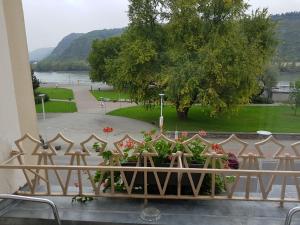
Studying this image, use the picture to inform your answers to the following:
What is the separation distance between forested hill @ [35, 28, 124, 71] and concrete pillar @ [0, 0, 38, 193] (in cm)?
53

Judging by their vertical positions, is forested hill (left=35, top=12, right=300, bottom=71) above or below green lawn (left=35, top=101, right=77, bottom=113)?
above

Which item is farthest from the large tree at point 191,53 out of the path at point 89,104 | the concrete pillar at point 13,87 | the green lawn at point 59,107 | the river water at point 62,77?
the concrete pillar at point 13,87

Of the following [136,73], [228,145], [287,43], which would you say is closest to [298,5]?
[287,43]

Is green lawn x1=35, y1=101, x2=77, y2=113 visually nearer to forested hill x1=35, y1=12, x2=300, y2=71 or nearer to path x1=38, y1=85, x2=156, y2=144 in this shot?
path x1=38, y1=85, x2=156, y2=144

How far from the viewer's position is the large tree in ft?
20.8

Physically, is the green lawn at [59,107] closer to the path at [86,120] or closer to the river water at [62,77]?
the path at [86,120]

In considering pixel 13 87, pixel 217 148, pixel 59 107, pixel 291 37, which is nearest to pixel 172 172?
pixel 217 148

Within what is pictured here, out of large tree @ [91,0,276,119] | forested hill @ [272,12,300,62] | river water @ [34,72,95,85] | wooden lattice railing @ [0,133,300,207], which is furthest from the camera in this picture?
large tree @ [91,0,276,119]

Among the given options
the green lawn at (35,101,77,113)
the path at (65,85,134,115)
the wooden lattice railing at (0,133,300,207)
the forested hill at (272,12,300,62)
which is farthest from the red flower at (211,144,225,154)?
the green lawn at (35,101,77,113)

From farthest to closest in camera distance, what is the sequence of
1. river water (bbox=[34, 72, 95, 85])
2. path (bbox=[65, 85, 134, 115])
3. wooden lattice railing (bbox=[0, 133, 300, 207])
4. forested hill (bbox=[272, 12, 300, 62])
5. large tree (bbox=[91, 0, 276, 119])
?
large tree (bbox=[91, 0, 276, 119]) → path (bbox=[65, 85, 134, 115]) → river water (bbox=[34, 72, 95, 85]) → forested hill (bbox=[272, 12, 300, 62]) → wooden lattice railing (bbox=[0, 133, 300, 207])

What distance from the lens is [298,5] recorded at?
2076 millimetres

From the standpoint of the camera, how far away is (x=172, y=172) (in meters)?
1.28

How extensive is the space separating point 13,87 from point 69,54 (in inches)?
27.4

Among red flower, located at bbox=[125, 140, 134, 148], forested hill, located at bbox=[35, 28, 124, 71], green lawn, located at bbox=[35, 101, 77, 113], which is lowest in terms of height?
green lawn, located at bbox=[35, 101, 77, 113]
